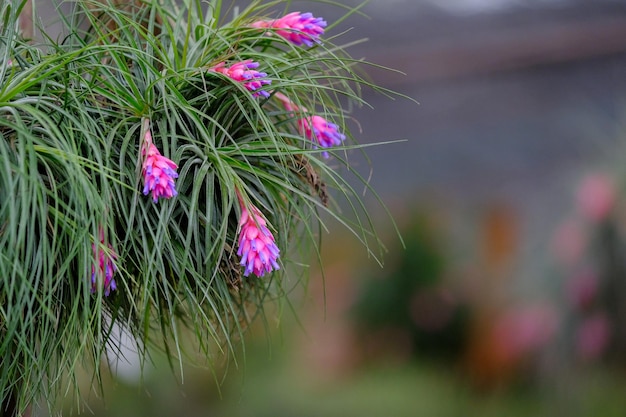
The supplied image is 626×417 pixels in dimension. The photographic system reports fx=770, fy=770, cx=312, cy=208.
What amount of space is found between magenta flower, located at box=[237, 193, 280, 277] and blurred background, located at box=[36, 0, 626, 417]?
1345mm

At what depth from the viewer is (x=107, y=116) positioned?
845mm

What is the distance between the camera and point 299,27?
0.92 meters

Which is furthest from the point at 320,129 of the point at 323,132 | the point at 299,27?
the point at 299,27

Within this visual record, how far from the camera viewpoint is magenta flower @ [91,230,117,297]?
2.31 ft

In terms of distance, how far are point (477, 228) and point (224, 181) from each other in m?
2.09

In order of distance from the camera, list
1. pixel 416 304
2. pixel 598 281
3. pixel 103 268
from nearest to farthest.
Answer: pixel 103 268
pixel 598 281
pixel 416 304

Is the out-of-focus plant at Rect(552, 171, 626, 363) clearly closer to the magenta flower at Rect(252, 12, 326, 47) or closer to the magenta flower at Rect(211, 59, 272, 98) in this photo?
the magenta flower at Rect(252, 12, 326, 47)

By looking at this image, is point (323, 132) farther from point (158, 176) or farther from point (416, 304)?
point (416, 304)

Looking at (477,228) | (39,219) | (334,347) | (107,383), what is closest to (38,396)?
(39,219)

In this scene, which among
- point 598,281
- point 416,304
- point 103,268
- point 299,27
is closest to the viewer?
point 103,268

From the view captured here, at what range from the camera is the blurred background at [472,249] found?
7.30 feet

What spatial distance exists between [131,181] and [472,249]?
80.9 inches

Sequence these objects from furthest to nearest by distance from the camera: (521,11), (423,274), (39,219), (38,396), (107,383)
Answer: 1. (521,11)
2. (423,274)
3. (107,383)
4. (38,396)
5. (39,219)

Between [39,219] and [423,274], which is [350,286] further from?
[39,219]
